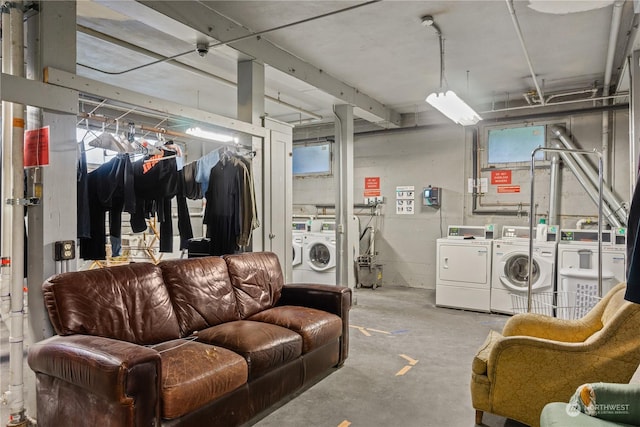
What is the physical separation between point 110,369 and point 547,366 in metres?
2.25

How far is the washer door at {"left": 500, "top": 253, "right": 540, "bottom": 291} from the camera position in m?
4.94

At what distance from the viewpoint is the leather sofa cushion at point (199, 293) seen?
9.02 feet

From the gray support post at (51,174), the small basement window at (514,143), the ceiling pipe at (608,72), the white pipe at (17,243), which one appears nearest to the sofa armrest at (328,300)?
the gray support post at (51,174)

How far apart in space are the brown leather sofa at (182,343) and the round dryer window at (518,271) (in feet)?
9.08

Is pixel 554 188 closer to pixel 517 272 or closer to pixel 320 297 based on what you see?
pixel 517 272

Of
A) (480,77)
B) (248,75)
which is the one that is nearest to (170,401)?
(248,75)

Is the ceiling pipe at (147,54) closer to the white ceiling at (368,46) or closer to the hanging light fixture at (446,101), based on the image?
the white ceiling at (368,46)

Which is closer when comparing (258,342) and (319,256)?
(258,342)

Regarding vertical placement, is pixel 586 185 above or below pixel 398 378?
above

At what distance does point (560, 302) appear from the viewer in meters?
4.63

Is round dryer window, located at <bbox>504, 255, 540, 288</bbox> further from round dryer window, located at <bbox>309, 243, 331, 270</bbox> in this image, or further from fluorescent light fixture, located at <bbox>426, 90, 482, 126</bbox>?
round dryer window, located at <bbox>309, 243, 331, 270</bbox>

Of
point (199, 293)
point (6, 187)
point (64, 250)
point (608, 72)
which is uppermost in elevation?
point (608, 72)

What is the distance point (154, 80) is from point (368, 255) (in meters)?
4.30

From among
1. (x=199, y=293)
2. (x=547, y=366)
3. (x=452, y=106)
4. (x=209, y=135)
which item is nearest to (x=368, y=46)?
(x=452, y=106)
